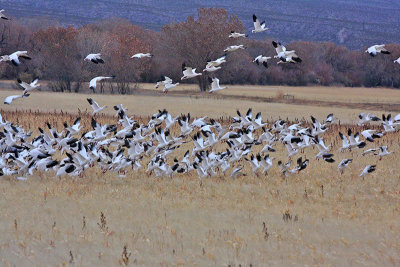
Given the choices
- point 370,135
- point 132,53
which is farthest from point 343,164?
point 132,53

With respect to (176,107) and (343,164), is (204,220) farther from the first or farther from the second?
(176,107)

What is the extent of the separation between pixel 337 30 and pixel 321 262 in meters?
166

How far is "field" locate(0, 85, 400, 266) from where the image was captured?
9.98 m

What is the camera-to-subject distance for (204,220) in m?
11.9

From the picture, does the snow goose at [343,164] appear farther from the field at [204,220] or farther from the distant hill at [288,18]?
the distant hill at [288,18]

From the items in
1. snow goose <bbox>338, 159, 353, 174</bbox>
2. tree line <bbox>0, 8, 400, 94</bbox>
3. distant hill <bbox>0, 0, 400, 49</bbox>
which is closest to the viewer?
snow goose <bbox>338, 159, 353, 174</bbox>

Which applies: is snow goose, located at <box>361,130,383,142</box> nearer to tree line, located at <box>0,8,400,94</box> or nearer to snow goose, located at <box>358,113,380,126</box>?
snow goose, located at <box>358,113,380,126</box>

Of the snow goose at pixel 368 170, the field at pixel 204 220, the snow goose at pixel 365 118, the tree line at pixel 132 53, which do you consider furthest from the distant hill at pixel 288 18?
the field at pixel 204 220

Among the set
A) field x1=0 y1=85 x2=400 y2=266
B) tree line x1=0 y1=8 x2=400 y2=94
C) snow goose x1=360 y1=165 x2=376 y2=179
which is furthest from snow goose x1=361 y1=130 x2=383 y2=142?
tree line x1=0 y1=8 x2=400 y2=94

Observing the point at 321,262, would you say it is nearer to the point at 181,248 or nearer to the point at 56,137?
the point at 181,248

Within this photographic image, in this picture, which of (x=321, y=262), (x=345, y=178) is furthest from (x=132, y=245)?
(x=345, y=178)

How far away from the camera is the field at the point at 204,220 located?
9.98 meters

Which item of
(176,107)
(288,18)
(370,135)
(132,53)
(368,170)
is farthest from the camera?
(288,18)

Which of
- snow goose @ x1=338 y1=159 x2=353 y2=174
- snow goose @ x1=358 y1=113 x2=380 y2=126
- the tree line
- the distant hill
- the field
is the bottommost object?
the distant hill
